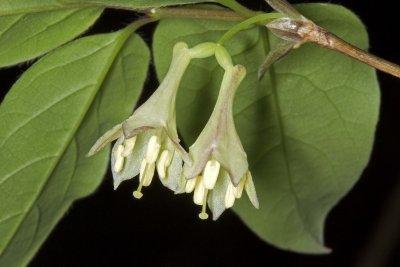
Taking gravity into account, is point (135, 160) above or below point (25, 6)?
below

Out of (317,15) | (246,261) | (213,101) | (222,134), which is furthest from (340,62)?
(246,261)

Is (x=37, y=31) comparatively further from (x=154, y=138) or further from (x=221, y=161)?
(x=221, y=161)

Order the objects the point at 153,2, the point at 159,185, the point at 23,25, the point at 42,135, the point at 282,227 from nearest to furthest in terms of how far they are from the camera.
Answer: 1. the point at 153,2
2. the point at 23,25
3. the point at 42,135
4. the point at 282,227
5. the point at 159,185

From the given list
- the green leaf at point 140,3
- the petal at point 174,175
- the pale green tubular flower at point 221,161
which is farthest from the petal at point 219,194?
the green leaf at point 140,3

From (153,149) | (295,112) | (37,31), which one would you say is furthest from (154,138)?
(295,112)

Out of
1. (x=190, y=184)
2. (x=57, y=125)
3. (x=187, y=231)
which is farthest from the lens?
(x=187, y=231)

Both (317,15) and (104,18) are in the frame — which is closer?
(317,15)

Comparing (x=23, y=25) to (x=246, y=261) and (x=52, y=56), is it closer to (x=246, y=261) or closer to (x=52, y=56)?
(x=52, y=56)
